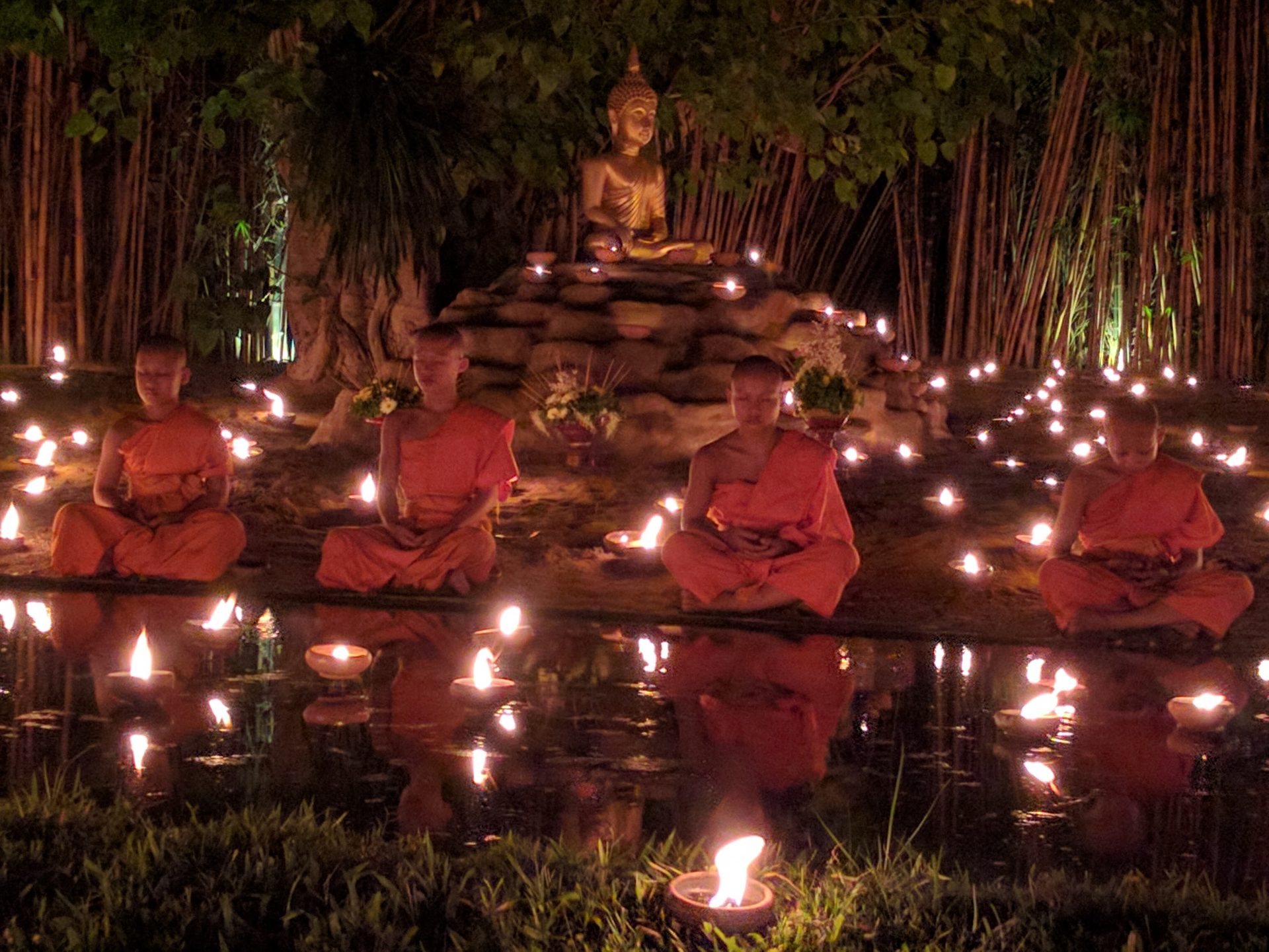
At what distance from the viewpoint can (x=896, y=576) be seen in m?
6.50

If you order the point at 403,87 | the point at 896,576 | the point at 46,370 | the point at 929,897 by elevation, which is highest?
the point at 403,87

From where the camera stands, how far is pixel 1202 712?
162 inches

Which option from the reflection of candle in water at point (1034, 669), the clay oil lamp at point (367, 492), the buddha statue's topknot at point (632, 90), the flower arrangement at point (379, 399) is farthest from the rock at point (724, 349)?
the reflection of candle in water at point (1034, 669)

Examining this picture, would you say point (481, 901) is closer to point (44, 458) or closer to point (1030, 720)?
point (1030, 720)

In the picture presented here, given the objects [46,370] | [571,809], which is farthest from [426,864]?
[46,370]

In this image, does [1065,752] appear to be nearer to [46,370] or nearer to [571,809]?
[571,809]

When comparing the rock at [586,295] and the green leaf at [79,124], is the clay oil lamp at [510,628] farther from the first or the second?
the green leaf at [79,124]

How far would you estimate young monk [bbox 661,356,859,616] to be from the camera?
5840 millimetres

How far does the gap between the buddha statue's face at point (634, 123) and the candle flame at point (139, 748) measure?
6857 millimetres

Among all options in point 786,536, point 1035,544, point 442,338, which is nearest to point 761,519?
point 786,536

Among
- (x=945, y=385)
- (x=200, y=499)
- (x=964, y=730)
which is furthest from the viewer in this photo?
(x=945, y=385)

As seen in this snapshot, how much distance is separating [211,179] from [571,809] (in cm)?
996

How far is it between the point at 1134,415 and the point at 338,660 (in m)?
3.00

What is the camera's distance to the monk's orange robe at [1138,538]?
5.54 metres
